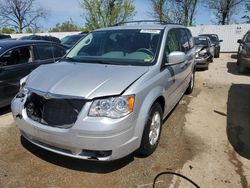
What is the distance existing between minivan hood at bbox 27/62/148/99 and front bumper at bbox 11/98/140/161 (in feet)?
0.85

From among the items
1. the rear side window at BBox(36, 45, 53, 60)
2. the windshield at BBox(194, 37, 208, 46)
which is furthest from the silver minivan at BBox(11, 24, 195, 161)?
the windshield at BBox(194, 37, 208, 46)

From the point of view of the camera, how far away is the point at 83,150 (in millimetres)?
3189

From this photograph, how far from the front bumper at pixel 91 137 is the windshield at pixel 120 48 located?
1228mm

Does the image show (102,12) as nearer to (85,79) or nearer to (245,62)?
(245,62)

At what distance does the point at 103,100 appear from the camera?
10.2ft

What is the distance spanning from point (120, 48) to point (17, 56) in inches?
117

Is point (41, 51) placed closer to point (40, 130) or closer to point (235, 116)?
point (40, 130)

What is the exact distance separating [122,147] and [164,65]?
161cm

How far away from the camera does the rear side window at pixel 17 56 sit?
19.3 feet

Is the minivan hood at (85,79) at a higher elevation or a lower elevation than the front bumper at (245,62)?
higher

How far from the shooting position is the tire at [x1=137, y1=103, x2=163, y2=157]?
3.64 meters

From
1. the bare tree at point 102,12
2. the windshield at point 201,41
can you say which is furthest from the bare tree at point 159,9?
the windshield at point 201,41

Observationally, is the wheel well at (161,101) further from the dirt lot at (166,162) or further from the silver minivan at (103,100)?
the dirt lot at (166,162)

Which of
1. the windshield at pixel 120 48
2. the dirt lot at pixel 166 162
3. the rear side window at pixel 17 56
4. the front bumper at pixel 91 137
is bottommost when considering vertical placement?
the dirt lot at pixel 166 162
